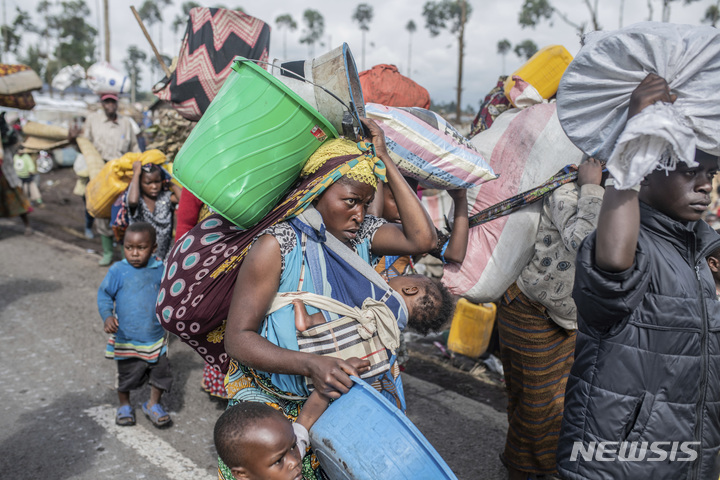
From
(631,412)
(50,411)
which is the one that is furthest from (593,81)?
(50,411)

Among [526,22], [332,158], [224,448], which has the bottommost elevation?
[224,448]

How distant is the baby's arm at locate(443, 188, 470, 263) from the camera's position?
269 centimetres

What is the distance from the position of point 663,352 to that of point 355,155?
117 centimetres

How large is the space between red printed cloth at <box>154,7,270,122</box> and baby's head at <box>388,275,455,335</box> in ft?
5.13

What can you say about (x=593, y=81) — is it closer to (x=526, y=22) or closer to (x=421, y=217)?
(x=421, y=217)

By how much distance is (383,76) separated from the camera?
3.08 metres

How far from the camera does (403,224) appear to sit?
223 centimetres

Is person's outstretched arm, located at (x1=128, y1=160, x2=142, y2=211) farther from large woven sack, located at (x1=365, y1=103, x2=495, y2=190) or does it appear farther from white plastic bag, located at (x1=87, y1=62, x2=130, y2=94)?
white plastic bag, located at (x1=87, y1=62, x2=130, y2=94)

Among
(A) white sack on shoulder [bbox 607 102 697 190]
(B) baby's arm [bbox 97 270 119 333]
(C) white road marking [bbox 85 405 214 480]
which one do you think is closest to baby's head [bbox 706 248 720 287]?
(A) white sack on shoulder [bbox 607 102 697 190]

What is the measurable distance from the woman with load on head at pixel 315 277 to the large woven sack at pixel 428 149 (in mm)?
158

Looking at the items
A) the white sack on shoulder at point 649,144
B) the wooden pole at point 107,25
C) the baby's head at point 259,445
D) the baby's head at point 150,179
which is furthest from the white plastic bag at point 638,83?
the wooden pole at point 107,25

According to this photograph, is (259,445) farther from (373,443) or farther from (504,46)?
(504,46)

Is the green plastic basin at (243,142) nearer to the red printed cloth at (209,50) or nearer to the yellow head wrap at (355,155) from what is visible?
the yellow head wrap at (355,155)

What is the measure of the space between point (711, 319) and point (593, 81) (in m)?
0.82
